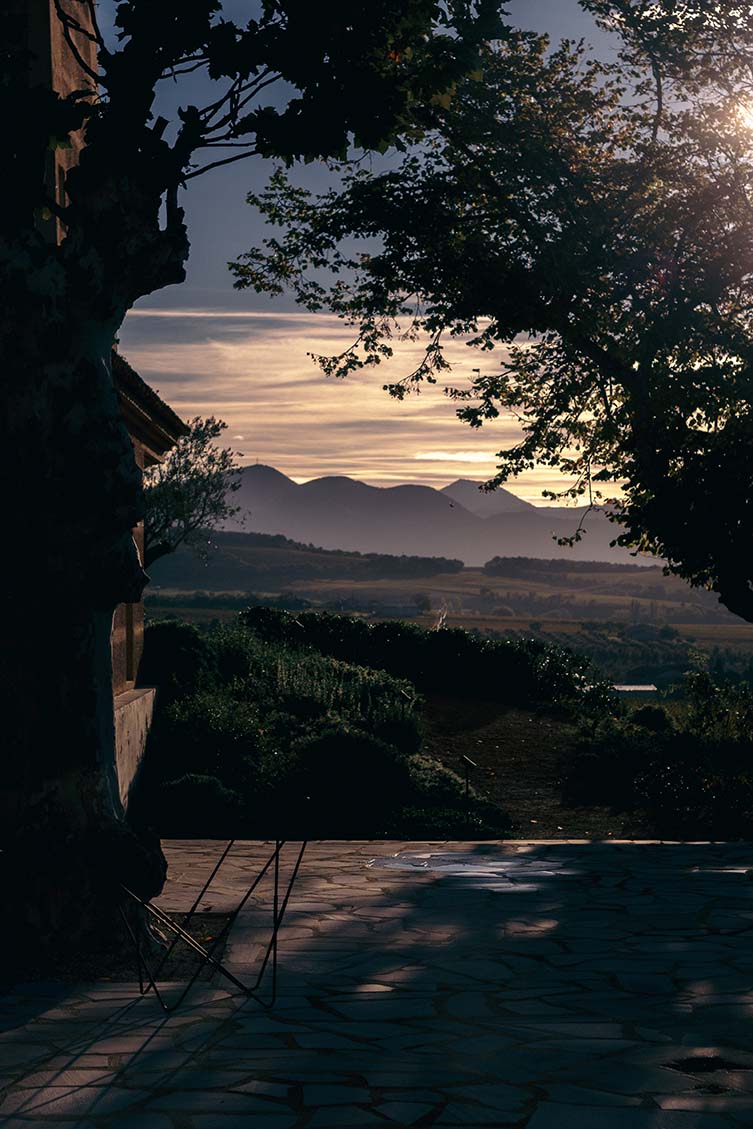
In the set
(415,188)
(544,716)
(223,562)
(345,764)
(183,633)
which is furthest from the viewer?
(223,562)

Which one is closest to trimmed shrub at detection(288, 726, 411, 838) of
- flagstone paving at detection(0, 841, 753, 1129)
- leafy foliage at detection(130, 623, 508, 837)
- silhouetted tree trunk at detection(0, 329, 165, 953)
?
leafy foliage at detection(130, 623, 508, 837)

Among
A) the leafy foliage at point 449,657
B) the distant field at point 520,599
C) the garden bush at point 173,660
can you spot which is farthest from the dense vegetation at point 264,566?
the garden bush at point 173,660

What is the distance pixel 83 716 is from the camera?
310 inches

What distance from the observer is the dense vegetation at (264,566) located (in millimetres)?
156000

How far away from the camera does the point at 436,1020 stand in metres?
6.22

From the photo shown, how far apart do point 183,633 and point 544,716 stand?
6684mm

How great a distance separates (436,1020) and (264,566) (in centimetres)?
16396

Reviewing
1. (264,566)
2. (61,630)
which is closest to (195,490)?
(61,630)

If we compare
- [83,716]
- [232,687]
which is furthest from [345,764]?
[83,716]

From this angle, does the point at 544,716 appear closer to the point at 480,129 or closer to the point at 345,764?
the point at 345,764

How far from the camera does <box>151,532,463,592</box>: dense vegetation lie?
15600 cm

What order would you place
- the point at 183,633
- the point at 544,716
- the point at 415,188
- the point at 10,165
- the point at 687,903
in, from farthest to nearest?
the point at 544,716 → the point at 183,633 → the point at 415,188 → the point at 687,903 → the point at 10,165

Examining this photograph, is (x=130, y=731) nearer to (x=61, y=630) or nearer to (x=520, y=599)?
(x=61, y=630)

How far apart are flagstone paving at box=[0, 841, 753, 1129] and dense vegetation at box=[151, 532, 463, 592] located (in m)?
129
